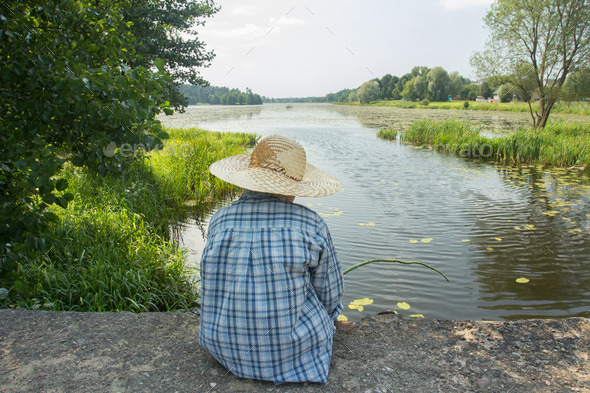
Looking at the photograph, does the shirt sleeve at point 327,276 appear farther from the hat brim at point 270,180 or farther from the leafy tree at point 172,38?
the leafy tree at point 172,38

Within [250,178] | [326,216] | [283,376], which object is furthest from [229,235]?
[326,216]

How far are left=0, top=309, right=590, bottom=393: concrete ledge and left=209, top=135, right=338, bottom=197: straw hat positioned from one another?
2.65 feet

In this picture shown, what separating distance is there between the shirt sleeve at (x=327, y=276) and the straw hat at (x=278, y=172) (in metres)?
0.21

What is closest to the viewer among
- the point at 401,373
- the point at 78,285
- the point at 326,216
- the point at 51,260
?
the point at 401,373

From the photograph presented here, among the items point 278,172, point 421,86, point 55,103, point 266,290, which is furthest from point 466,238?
point 421,86

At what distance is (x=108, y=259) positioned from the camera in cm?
320

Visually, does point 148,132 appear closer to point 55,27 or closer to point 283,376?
point 55,27

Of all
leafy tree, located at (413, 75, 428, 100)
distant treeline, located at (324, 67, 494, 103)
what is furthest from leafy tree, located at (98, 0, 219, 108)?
leafy tree, located at (413, 75, 428, 100)

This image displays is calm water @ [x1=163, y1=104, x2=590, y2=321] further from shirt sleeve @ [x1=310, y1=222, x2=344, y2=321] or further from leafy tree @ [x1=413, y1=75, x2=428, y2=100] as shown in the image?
A: leafy tree @ [x1=413, y1=75, x2=428, y2=100]

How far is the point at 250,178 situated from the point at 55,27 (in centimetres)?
170

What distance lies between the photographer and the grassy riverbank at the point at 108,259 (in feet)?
9.22

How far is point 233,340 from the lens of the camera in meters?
1.57

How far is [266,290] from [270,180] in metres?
0.44

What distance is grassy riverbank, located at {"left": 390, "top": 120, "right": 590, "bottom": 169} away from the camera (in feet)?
29.7
